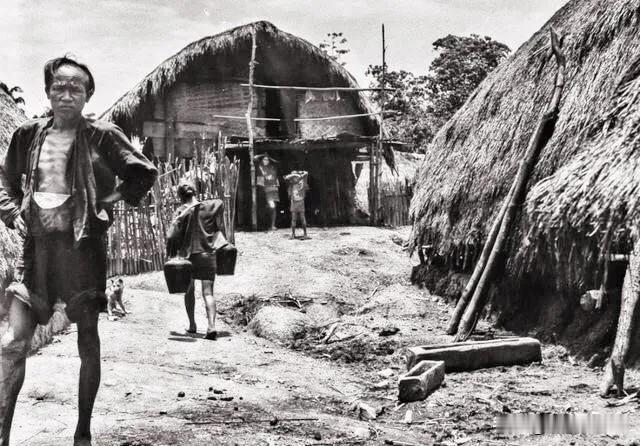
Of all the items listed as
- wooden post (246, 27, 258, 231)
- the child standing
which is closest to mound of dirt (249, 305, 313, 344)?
the child standing

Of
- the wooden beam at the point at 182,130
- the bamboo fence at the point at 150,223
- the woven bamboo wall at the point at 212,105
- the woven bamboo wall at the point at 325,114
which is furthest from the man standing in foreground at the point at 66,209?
the woven bamboo wall at the point at 325,114

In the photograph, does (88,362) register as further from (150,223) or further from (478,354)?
(150,223)

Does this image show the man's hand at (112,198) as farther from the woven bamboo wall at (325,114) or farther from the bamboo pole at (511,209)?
the woven bamboo wall at (325,114)

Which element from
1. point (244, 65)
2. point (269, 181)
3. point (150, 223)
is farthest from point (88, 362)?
point (244, 65)

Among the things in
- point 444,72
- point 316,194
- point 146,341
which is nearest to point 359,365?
point 146,341

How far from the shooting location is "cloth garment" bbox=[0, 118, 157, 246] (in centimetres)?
349

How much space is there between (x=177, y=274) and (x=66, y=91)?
363cm

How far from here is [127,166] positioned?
3.63 metres

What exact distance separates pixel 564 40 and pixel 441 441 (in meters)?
5.47

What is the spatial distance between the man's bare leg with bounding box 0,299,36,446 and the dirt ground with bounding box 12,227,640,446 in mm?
502

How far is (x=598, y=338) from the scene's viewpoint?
597 cm

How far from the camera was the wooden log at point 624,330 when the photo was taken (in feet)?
15.6

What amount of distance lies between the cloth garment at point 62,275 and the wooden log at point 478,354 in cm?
302

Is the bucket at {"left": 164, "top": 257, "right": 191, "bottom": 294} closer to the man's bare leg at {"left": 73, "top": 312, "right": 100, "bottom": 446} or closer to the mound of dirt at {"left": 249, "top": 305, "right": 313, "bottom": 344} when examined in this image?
the mound of dirt at {"left": 249, "top": 305, "right": 313, "bottom": 344}
